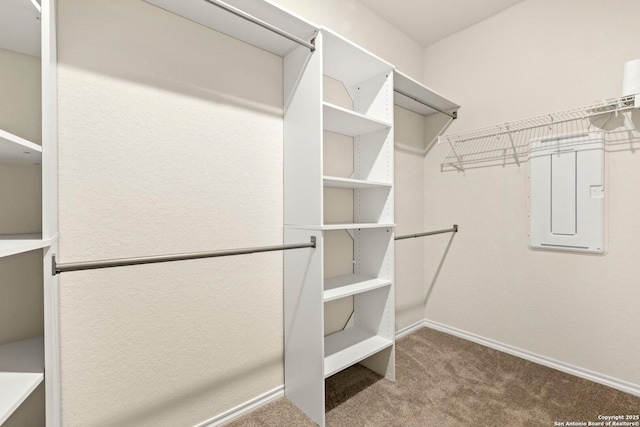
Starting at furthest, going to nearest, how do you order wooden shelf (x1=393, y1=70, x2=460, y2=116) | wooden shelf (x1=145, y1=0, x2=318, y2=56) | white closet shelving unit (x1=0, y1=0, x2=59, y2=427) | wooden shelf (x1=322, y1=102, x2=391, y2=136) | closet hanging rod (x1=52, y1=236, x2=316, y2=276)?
1. wooden shelf (x1=393, y1=70, x2=460, y2=116)
2. wooden shelf (x1=322, y1=102, x2=391, y2=136)
3. wooden shelf (x1=145, y1=0, x2=318, y2=56)
4. closet hanging rod (x1=52, y1=236, x2=316, y2=276)
5. white closet shelving unit (x1=0, y1=0, x2=59, y2=427)

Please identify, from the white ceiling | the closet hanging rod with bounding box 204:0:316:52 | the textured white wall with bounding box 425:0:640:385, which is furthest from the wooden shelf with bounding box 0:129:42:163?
the textured white wall with bounding box 425:0:640:385

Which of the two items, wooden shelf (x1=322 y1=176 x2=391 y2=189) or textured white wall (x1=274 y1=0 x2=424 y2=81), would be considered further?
textured white wall (x1=274 y1=0 x2=424 y2=81)

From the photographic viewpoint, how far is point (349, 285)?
178 cm

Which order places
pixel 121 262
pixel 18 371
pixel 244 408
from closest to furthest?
1. pixel 18 371
2. pixel 121 262
3. pixel 244 408

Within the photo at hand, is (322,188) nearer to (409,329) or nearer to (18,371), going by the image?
(18,371)

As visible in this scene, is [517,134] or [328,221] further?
[517,134]

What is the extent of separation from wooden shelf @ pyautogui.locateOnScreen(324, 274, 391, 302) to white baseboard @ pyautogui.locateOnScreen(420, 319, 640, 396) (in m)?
1.07

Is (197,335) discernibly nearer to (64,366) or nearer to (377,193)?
(64,366)

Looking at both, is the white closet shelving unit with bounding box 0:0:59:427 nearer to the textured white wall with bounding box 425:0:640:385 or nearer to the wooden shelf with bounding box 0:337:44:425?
the wooden shelf with bounding box 0:337:44:425

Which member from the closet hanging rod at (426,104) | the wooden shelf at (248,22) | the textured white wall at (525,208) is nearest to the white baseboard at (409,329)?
the textured white wall at (525,208)

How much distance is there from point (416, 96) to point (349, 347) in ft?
6.47

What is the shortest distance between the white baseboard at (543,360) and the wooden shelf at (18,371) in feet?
8.34

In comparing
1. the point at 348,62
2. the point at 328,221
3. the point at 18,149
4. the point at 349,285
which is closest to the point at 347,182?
the point at 328,221

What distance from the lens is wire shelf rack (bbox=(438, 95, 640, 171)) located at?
181cm
